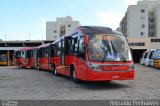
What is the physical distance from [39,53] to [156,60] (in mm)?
11854

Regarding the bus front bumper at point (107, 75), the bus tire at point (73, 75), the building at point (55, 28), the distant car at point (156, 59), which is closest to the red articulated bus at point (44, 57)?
the bus tire at point (73, 75)

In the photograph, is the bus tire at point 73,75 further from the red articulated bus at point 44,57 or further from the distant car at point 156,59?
the distant car at point 156,59

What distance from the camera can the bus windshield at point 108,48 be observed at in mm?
14041

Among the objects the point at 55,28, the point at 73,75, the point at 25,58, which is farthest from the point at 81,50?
the point at 55,28

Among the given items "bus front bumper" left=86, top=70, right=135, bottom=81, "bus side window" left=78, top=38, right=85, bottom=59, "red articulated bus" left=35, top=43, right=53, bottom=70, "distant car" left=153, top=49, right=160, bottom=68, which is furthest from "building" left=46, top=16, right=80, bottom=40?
"bus front bumper" left=86, top=70, right=135, bottom=81

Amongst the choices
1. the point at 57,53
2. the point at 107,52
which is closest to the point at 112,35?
the point at 107,52

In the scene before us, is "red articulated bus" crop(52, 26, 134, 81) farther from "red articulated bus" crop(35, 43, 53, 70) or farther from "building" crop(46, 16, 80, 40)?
"building" crop(46, 16, 80, 40)

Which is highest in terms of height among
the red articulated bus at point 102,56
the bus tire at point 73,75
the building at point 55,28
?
the building at point 55,28

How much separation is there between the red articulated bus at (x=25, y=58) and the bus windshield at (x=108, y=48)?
75.3 ft

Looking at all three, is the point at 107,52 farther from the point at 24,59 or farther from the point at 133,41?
the point at 133,41

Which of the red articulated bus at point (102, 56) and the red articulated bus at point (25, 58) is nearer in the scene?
the red articulated bus at point (102, 56)

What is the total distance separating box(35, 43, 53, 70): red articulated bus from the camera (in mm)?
26155

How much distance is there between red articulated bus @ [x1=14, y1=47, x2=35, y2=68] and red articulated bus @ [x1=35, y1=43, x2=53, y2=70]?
8.43 feet

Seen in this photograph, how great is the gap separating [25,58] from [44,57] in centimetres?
950
